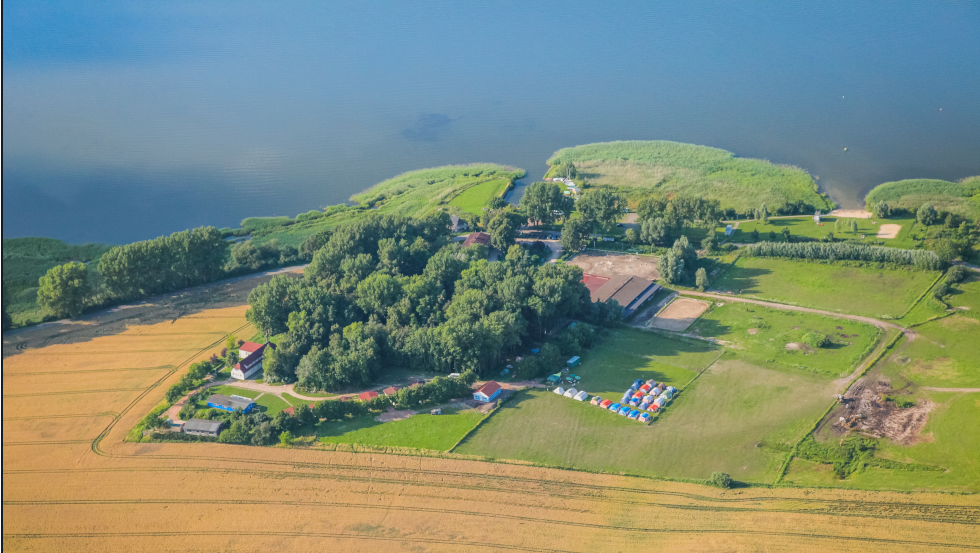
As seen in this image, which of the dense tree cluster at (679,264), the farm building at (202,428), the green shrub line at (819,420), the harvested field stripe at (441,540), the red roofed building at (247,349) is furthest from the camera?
the dense tree cluster at (679,264)

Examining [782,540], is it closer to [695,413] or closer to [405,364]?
[695,413]

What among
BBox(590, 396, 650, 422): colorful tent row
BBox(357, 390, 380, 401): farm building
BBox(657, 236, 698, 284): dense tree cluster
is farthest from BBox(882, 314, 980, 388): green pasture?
BBox(357, 390, 380, 401): farm building

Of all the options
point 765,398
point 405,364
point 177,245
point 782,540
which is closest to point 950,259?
point 765,398

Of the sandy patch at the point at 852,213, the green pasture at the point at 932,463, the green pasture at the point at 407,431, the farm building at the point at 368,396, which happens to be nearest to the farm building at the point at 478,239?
the farm building at the point at 368,396

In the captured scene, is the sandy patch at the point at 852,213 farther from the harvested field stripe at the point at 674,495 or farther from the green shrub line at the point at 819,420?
the harvested field stripe at the point at 674,495

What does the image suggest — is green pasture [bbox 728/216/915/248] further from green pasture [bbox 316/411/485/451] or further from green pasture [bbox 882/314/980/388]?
green pasture [bbox 316/411/485/451]

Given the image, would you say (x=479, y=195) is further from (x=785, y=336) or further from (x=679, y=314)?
(x=785, y=336)
